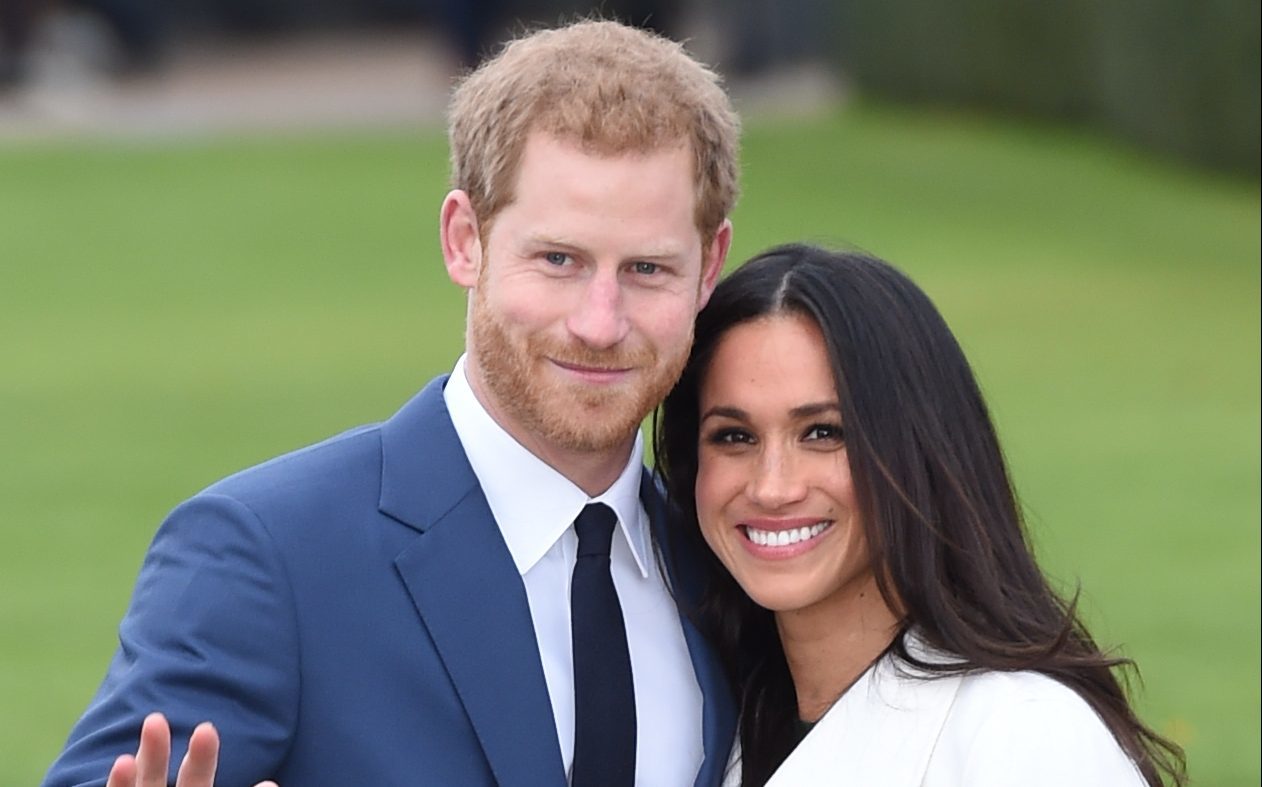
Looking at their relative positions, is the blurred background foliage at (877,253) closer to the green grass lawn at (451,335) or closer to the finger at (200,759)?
the green grass lawn at (451,335)

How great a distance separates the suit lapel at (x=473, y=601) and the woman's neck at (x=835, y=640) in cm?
65

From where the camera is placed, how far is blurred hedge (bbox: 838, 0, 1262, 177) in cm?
1869

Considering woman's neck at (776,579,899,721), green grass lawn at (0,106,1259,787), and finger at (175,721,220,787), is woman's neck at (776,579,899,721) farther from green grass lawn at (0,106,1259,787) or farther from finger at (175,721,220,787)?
finger at (175,721,220,787)

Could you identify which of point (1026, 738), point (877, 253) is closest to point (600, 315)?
point (1026, 738)

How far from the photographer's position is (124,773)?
10.1ft

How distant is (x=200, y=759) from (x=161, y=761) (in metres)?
0.05

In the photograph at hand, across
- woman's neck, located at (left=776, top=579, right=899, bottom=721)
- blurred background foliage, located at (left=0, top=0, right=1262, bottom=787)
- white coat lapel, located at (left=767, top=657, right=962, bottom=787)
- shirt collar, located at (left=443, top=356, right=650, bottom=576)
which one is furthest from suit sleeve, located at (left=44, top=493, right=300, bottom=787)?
blurred background foliage, located at (left=0, top=0, right=1262, bottom=787)

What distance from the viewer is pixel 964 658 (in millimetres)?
3826

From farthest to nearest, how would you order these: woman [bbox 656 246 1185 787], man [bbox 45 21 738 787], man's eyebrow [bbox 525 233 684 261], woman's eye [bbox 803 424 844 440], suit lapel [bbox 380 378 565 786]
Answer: woman's eye [bbox 803 424 844 440] < woman [bbox 656 246 1185 787] < man's eyebrow [bbox 525 233 684 261] < suit lapel [bbox 380 378 565 786] < man [bbox 45 21 738 787]

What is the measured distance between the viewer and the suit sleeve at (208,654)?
3336 millimetres

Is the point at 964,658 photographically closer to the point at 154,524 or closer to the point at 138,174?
the point at 154,524

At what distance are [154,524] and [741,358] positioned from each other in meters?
7.11

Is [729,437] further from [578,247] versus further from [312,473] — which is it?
[312,473]

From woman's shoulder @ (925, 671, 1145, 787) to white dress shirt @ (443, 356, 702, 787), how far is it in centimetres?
47
